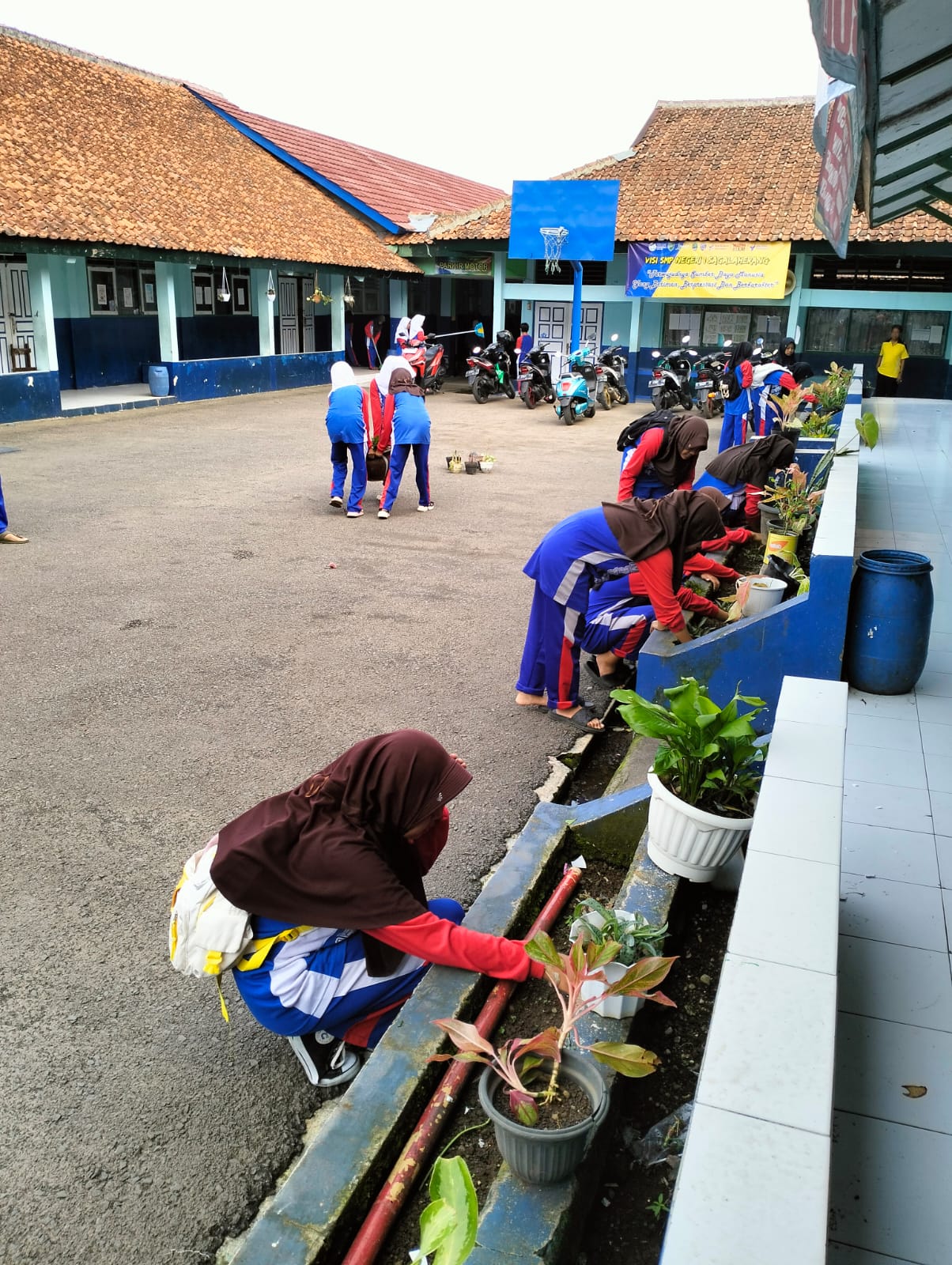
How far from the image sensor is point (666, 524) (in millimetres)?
4566

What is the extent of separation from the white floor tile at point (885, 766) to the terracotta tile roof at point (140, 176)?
13.1m

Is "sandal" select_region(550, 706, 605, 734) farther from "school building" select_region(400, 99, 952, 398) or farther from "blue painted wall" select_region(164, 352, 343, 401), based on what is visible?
"school building" select_region(400, 99, 952, 398)

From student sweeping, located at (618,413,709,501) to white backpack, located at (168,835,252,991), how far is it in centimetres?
466

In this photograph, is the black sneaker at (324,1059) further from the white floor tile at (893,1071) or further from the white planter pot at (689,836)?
the white floor tile at (893,1071)

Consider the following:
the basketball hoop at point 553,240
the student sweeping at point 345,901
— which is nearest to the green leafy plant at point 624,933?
the student sweeping at point 345,901

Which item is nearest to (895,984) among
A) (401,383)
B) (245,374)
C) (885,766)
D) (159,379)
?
(885,766)

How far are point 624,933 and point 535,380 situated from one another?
17.3 metres

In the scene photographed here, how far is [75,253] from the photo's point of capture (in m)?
14.3

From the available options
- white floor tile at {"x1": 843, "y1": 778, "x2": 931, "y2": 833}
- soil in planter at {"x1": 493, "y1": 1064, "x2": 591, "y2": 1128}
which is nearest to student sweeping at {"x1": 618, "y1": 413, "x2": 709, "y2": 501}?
white floor tile at {"x1": 843, "y1": 778, "x2": 931, "y2": 833}

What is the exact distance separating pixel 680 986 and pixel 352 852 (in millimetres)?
1124

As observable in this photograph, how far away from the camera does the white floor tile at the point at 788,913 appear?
1.93 metres

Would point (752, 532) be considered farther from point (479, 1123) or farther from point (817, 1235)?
point (817, 1235)

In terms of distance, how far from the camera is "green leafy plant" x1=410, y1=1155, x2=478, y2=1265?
1.48 meters

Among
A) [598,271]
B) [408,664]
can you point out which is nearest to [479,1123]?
[408,664]
